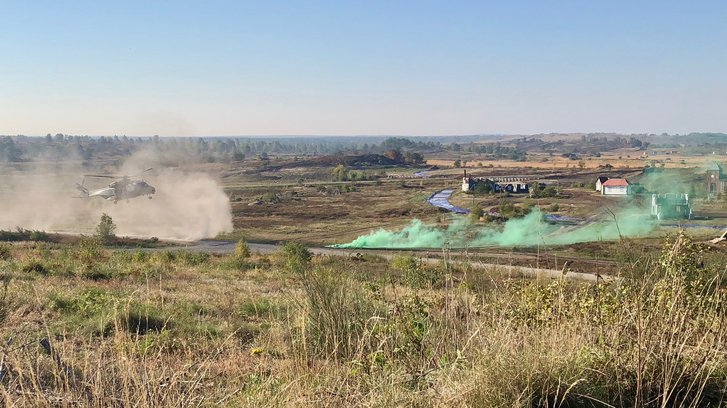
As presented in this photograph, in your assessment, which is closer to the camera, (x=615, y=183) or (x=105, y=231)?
(x=105, y=231)

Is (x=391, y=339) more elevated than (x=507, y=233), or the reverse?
(x=391, y=339)

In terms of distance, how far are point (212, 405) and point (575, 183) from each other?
117m

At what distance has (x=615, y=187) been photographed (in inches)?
3629

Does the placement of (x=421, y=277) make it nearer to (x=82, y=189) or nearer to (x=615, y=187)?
(x=82, y=189)

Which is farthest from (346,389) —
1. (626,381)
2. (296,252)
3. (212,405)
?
(296,252)

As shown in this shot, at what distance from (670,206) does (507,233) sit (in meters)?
22.2

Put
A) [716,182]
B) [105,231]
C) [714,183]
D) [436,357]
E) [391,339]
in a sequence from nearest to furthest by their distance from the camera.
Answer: [436,357] < [391,339] < [105,231] < [714,183] < [716,182]

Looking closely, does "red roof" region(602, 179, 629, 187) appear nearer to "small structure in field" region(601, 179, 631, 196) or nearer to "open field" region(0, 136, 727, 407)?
"small structure in field" region(601, 179, 631, 196)

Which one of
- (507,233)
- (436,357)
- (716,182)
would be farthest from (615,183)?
(436,357)

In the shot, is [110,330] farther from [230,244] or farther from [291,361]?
[230,244]

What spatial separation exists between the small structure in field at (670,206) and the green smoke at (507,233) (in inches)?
74.6

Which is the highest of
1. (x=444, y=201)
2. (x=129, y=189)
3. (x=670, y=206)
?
(x=129, y=189)

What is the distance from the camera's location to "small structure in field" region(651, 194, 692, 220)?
221 feet

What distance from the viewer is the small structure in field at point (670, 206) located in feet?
221
